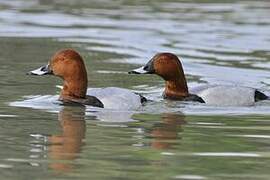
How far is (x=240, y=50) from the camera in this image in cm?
2242

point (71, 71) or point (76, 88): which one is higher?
point (71, 71)

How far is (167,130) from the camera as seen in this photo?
1194 centimetres

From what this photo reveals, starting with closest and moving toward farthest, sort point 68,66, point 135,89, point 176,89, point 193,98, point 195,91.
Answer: point 68,66, point 193,98, point 195,91, point 176,89, point 135,89

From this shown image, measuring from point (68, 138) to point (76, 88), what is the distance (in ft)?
11.2

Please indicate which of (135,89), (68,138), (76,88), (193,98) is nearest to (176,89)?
(193,98)

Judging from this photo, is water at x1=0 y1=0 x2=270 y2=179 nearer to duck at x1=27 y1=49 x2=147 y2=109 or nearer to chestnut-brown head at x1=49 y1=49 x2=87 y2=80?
duck at x1=27 y1=49 x2=147 y2=109

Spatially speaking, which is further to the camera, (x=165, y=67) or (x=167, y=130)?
(x=165, y=67)

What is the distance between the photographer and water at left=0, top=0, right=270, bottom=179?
9469mm

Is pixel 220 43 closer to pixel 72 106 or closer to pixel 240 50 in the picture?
pixel 240 50

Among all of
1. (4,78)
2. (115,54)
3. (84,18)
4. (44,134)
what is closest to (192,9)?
(84,18)

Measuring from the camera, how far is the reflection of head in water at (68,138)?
9.61 metres

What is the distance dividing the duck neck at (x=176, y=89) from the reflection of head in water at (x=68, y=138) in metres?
1.85

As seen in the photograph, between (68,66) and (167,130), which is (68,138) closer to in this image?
(167,130)

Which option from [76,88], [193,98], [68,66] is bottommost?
[193,98]
